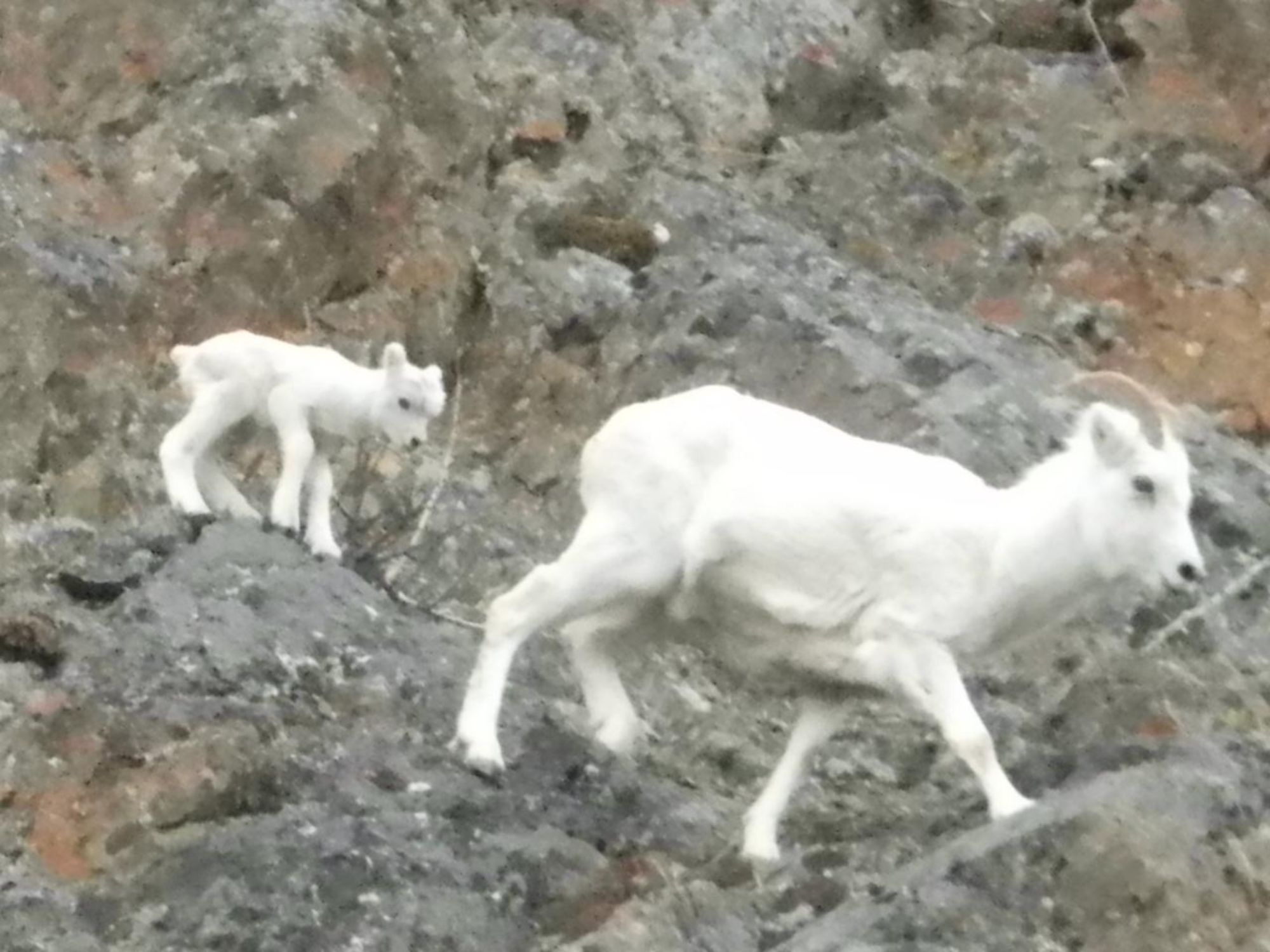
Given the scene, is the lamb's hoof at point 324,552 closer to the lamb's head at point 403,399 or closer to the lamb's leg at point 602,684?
the lamb's head at point 403,399

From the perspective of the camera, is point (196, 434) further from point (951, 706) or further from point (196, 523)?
point (951, 706)

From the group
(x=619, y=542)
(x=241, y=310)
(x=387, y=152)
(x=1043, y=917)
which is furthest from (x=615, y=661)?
(x=387, y=152)

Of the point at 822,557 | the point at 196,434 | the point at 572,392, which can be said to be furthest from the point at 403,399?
the point at 572,392

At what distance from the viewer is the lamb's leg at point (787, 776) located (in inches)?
135

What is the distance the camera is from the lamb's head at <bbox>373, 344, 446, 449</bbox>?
390 centimetres

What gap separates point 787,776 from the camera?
3482 mm

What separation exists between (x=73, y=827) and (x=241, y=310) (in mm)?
2714

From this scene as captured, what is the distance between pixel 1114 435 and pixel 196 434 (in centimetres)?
214

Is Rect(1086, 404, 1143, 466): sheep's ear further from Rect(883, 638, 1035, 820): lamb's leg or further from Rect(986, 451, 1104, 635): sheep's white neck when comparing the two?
Rect(883, 638, 1035, 820): lamb's leg

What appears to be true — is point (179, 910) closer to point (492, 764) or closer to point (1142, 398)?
point (492, 764)

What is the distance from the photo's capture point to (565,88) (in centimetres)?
650

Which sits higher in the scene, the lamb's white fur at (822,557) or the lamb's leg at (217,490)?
the lamb's white fur at (822,557)

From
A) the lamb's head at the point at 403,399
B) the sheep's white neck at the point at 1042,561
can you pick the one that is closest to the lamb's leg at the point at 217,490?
the lamb's head at the point at 403,399

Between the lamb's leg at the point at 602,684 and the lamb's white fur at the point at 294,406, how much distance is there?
65 cm
